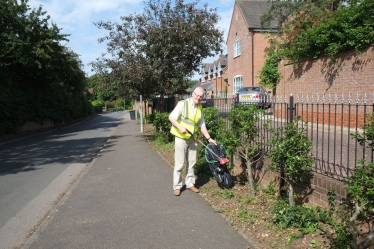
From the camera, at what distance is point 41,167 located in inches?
351

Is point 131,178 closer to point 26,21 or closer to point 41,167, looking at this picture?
point 41,167

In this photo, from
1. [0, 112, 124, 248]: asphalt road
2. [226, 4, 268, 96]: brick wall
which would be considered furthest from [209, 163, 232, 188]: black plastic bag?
[226, 4, 268, 96]: brick wall

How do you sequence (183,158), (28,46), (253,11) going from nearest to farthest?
1. (183,158)
2. (28,46)
3. (253,11)

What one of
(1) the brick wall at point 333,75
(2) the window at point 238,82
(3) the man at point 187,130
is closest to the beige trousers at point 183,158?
(3) the man at point 187,130

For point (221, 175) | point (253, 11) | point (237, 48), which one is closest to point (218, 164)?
point (221, 175)

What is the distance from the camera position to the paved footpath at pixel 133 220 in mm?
3812

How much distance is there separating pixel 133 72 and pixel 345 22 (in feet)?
22.5

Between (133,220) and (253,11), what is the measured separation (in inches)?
1081

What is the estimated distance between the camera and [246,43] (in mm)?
27516

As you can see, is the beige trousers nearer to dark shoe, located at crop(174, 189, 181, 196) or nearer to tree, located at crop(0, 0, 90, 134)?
dark shoe, located at crop(174, 189, 181, 196)

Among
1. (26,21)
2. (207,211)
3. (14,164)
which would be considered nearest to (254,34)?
(26,21)

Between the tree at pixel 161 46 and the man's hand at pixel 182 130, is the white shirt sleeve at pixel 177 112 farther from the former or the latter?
the tree at pixel 161 46

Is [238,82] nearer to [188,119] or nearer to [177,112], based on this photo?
[188,119]

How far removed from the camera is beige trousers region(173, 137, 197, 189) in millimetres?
5605
